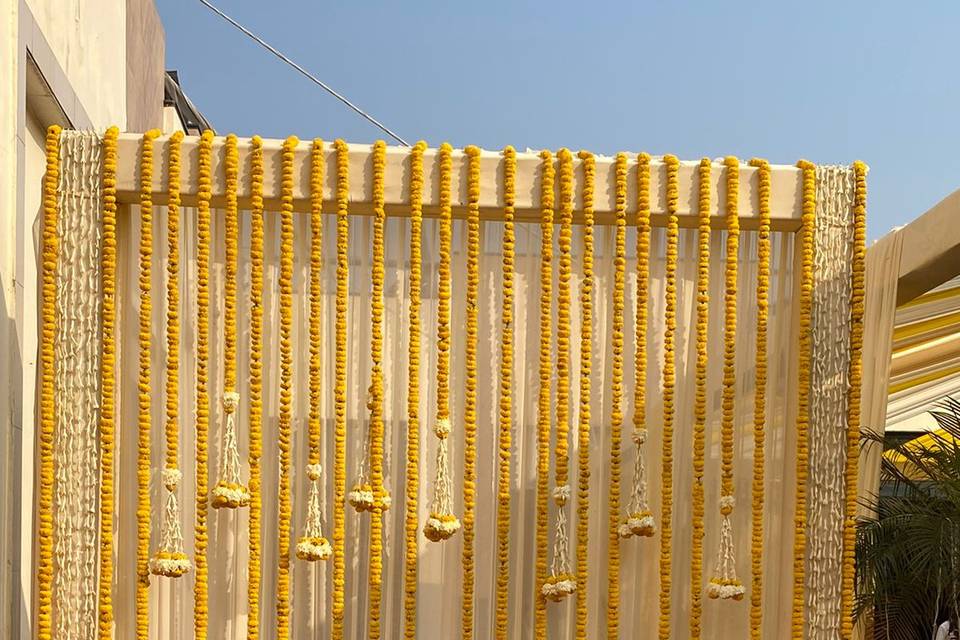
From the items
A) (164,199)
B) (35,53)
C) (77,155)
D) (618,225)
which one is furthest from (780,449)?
(35,53)

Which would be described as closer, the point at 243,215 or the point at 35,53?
the point at 243,215

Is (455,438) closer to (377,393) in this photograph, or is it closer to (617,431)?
(377,393)

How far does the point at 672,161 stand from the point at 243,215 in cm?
127

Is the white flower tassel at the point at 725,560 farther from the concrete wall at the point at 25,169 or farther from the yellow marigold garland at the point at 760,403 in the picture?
the concrete wall at the point at 25,169

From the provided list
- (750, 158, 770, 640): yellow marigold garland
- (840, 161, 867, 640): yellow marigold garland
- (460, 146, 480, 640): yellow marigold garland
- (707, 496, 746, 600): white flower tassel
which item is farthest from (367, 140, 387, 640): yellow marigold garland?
(840, 161, 867, 640): yellow marigold garland

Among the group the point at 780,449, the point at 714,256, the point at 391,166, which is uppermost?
the point at 391,166

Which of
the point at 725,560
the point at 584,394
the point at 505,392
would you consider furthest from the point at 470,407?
the point at 725,560

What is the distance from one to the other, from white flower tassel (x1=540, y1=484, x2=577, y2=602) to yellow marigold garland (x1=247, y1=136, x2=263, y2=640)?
2.75 ft

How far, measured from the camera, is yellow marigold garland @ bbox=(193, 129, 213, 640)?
11.3 feet

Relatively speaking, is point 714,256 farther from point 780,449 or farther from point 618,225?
point 780,449

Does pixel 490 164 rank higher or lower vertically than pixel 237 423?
higher

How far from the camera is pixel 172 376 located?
136 inches

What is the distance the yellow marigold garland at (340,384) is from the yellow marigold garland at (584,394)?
2.26ft

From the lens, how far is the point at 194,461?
11.7 feet
